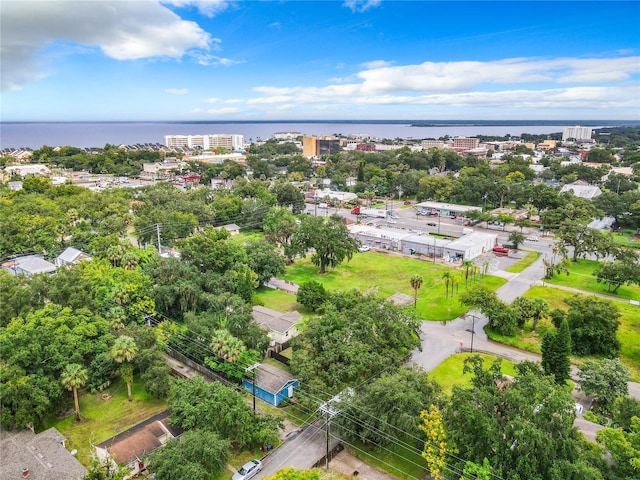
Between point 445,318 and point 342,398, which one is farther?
point 445,318

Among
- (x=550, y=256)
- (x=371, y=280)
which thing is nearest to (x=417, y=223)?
(x=550, y=256)

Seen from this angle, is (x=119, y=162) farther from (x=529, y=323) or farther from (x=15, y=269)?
(x=529, y=323)

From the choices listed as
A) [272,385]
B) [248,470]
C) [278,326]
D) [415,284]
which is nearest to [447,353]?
[415,284]

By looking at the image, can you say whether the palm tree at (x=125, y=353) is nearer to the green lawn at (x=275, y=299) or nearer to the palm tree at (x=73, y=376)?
the palm tree at (x=73, y=376)

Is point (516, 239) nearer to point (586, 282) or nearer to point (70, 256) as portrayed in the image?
point (586, 282)

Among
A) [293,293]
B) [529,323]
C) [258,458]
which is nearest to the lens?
[258,458]

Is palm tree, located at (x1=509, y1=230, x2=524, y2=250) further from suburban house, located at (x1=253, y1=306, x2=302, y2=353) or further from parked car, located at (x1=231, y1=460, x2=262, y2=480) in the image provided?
parked car, located at (x1=231, y1=460, x2=262, y2=480)

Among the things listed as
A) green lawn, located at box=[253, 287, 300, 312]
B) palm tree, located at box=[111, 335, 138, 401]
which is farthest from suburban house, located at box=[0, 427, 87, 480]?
green lawn, located at box=[253, 287, 300, 312]

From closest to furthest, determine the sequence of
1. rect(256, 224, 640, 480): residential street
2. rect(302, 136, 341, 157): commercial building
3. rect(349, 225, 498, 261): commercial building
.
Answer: rect(256, 224, 640, 480): residential street → rect(349, 225, 498, 261): commercial building → rect(302, 136, 341, 157): commercial building
